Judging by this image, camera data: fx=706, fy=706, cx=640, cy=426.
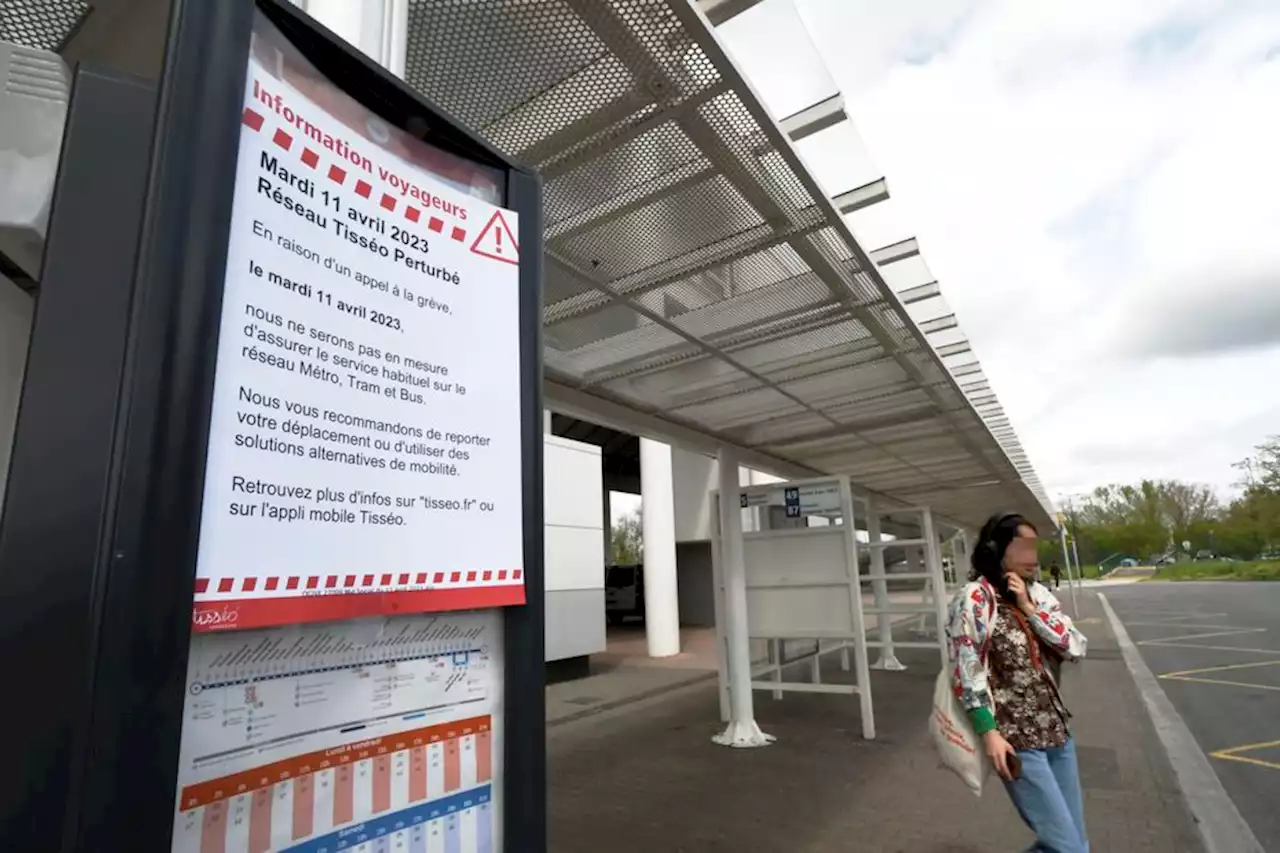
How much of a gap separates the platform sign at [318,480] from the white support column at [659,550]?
519 inches

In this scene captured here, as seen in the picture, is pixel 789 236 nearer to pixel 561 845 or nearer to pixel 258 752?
pixel 258 752

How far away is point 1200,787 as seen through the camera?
5.18 meters

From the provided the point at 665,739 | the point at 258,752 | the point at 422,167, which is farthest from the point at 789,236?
the point at 665,739

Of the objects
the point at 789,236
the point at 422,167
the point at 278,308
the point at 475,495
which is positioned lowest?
the point at 475,495

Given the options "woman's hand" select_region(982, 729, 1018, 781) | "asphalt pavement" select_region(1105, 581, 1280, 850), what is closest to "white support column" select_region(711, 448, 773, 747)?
"asphalt pavement" select_region(1105, 581, 1280, 850)

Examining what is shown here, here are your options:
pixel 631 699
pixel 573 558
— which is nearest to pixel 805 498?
pixel 631 699

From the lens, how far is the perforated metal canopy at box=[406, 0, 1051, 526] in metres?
2.12

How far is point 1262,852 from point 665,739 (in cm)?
445

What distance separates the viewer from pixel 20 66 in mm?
1101

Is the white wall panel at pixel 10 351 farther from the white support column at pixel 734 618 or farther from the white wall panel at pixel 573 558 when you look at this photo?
the white wall panel at pixel 573 558

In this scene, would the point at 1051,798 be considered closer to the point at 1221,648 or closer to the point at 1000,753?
the point at 1000,753

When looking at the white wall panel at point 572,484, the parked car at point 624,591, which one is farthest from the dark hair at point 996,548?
the parked car at point 624,591

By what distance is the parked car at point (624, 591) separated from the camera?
2417cm

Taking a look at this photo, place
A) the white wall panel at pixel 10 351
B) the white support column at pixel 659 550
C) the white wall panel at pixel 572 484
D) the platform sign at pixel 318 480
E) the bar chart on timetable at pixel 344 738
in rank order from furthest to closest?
the white support column at pixel 659 550 → the white wall panel at pixel 572 484 → the white wall panel at pixel 10 351 → the bar chart on timetable at pixel 344 738 → the platform sign at pixel 318 480
